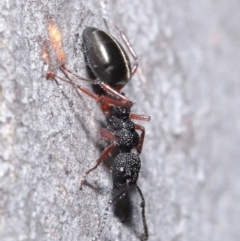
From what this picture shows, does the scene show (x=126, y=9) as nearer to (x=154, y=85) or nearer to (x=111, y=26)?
(x=111, y=26)

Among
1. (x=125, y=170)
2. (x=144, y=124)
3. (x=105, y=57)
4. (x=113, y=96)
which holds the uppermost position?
(x=105, y=57)

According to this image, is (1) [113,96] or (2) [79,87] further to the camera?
(1) [113,96]

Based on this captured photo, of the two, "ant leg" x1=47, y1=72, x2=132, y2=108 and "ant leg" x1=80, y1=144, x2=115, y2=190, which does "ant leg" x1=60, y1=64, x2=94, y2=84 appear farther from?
"ant leg" x1=80, y1=144, x2=115, y2=190

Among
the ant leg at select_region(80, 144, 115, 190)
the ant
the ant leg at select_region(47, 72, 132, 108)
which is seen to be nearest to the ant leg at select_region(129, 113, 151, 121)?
the ant

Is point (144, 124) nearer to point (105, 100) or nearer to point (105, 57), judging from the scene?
point (105, 100)

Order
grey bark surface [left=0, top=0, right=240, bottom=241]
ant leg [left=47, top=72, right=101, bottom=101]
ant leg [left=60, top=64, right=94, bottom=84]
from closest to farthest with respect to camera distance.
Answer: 1. grey bark surface [left=0, top=0, right=240, bottom=241]
2. ant leg [left=47, top=72, right=101, bottom=101]
3. ant leg [left=60, top=64, right=94, bottom=84]

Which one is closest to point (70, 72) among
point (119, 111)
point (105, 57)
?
point (105, 57)

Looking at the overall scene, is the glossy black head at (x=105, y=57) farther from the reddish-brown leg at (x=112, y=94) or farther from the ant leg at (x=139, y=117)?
the ant leg at (x=139, y=117)
